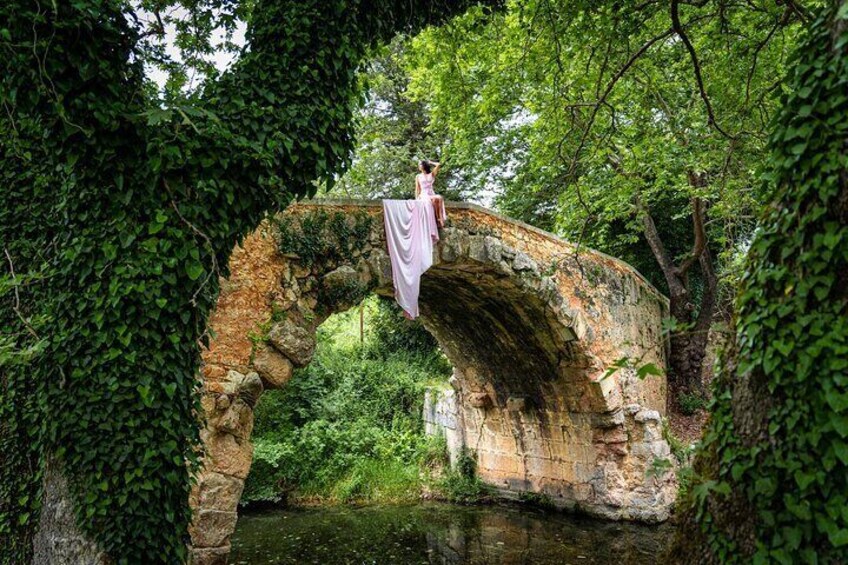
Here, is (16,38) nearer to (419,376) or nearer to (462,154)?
(462,154)

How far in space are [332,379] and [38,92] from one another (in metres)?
10.2

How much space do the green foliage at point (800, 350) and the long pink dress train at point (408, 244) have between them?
16.2 feet

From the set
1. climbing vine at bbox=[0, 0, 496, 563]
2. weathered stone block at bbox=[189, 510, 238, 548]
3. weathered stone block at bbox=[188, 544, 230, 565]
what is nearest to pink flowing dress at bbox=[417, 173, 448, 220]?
climbing vine at bbox=[0, 0, 496, 563]

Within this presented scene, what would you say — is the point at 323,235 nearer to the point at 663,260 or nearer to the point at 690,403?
the point at 663,260

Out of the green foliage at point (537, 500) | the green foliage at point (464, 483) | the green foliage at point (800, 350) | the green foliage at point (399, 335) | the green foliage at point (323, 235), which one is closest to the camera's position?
the green foliage at point (800, 350)

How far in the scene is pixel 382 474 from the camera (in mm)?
10812

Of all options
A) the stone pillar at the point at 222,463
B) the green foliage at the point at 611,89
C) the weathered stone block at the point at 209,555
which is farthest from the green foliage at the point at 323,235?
the weathered stone block at the point at 209,555

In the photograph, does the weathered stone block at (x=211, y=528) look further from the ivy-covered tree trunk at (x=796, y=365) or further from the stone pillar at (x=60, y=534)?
the ivy-covered tree trunk at (x=796, y=365)

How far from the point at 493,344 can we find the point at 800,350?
8.57 m

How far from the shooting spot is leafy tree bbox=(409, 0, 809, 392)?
5.05m

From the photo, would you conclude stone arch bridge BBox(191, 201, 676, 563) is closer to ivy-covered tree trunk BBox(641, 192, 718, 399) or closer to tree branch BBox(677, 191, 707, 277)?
ivy-covered tree trunk BBox(641, 192, 718, 399)

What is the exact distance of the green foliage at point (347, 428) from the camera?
34.3ft

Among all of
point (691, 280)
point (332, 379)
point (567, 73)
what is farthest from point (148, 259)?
point (691, 280)

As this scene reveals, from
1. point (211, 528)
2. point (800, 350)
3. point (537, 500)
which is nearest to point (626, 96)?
point (800, 350)
